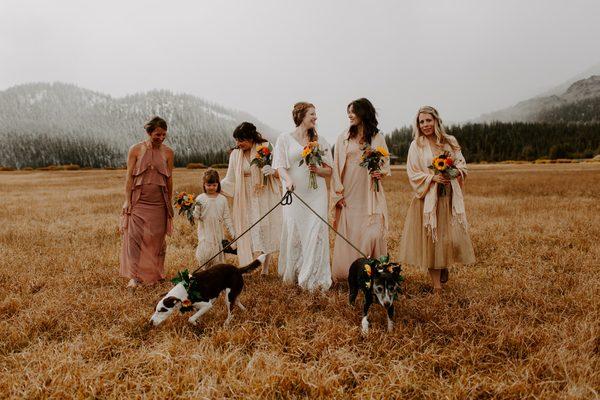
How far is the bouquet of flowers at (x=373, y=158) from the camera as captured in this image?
6176 mm

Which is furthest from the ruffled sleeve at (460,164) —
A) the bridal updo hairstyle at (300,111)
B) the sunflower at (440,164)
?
the bridal updo hairstyle at (300,111)

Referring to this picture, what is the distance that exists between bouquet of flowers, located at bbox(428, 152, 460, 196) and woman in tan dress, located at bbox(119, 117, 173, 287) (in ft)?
15.1

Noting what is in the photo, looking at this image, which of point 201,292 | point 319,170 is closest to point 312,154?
point 319,170

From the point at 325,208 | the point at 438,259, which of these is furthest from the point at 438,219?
the point at 325,208

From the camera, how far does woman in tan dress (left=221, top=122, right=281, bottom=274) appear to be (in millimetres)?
7695

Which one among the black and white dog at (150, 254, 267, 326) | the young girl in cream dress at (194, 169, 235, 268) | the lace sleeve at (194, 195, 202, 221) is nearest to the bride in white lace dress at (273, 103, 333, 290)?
the black and white dog at (150, 254, 267, 326)

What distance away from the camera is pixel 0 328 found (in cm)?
503

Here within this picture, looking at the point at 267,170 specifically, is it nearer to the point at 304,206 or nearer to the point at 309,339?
the point at 304,206

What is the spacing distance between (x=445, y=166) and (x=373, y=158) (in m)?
1.09

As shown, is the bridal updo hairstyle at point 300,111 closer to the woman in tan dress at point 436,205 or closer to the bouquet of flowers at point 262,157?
the bouquet of flowers at point 262,157

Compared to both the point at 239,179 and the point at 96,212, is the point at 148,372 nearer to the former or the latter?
the point at 239,179

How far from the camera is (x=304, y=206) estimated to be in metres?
6.68

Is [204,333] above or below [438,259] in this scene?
below

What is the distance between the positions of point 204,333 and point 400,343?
2.40 meters
